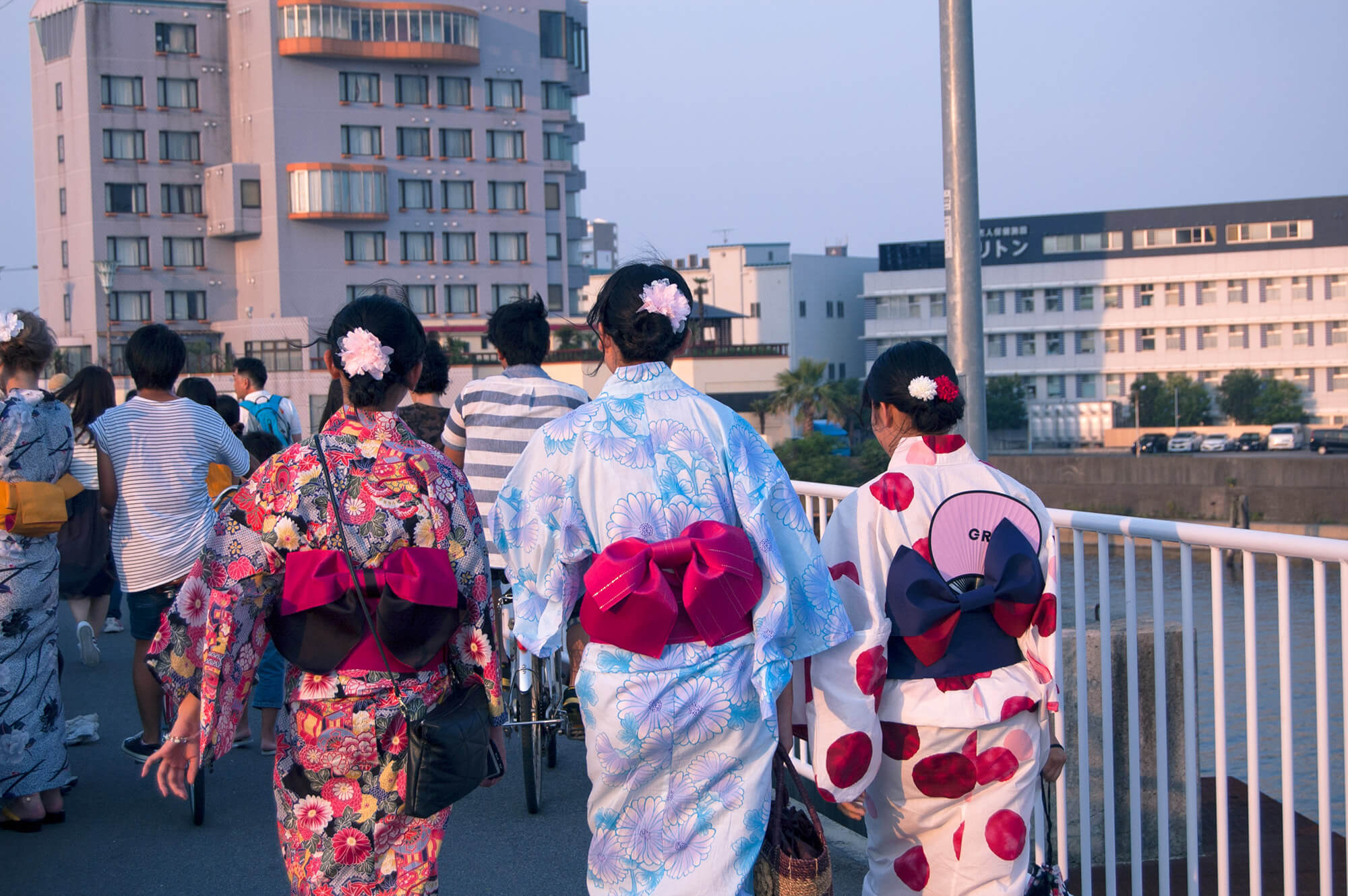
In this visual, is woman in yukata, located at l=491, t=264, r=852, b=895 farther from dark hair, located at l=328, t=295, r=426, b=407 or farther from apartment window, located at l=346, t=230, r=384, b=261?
apartment window, located at l=346, t=230, r=384, b=261

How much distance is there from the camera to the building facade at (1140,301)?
6581cm

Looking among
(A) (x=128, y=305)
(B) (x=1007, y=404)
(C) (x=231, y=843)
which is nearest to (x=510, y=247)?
(A) (x=128, y=305)

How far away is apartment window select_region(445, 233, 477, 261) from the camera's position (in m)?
52.4

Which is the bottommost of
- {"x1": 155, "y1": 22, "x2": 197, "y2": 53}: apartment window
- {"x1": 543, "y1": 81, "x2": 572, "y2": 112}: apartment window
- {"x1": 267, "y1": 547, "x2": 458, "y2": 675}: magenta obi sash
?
{"x1": 267, "y1": 547, "x2": 458, "y2": 675}: magenta obi sash

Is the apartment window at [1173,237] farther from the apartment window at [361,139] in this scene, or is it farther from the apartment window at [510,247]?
the apartment window at [361,139]

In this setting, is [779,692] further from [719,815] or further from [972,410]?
[972,410]

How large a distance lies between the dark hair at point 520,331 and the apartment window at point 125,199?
50.5 metres

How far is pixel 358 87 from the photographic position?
50.4m

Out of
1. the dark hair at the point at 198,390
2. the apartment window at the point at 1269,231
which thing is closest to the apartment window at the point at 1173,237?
the apartment window at the point at 1269,231

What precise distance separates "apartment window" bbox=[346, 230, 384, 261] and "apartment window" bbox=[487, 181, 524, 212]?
5013 millimetres

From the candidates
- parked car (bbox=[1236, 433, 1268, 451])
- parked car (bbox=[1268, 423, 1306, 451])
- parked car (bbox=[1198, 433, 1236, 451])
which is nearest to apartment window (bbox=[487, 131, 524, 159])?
parked car (bbox=[1198, 433, 1236, 451])

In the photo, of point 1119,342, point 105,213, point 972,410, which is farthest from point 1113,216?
point 972,410

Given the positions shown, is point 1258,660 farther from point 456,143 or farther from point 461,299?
point 456,143

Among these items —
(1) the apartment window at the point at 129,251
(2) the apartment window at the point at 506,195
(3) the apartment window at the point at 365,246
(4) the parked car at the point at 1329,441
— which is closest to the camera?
(1) the apartment window at the point at 129,251
